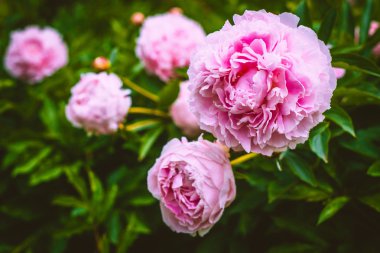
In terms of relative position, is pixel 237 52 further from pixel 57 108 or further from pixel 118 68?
pixel 57 108

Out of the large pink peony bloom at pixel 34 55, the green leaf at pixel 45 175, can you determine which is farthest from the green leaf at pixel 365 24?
the large pink peony bloom at pixel 34 55

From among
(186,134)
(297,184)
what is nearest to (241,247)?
(297,184)

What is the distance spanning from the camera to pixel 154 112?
1.37 metres

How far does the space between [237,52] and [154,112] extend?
0.66 m

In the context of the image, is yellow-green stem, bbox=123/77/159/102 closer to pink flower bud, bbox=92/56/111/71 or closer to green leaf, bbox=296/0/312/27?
pink flower bud, bbox=92/56/111/71

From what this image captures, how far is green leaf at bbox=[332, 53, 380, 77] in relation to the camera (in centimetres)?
88

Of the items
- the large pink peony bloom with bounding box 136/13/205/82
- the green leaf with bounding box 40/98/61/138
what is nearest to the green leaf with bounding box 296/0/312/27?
the large pink peony bloom with bounding box 136/13/205/82

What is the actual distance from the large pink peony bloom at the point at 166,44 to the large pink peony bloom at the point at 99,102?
30cm

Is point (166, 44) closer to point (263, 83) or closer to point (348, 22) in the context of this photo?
A: point (348, 22)

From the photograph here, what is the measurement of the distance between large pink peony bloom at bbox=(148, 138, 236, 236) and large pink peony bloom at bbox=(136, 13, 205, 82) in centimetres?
62

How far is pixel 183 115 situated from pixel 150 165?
0.20 metres

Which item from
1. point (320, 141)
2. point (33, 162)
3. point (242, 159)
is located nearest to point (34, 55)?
point (33, 162)

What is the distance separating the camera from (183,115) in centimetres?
126

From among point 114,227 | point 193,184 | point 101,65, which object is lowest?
point 114,227
